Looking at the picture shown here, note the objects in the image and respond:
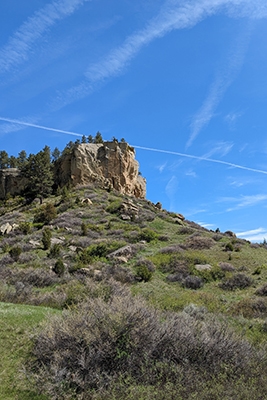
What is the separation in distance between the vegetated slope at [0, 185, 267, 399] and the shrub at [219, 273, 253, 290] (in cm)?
6

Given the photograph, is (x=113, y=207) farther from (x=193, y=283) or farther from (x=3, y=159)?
(x=3, y=159)

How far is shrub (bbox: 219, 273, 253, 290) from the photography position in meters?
14.3

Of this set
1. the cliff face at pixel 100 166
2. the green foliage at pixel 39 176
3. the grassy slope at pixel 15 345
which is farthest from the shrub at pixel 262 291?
the cliff face at pixel 100 166

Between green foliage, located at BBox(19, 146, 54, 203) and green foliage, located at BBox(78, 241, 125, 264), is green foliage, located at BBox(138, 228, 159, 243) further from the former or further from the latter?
green foliage, located at BBox(19, 146, 54, 203)

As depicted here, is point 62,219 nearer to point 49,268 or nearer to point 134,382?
point 49,268

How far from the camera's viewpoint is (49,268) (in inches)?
607

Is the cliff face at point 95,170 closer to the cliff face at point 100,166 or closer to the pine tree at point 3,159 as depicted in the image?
the cliff face at point 100,166

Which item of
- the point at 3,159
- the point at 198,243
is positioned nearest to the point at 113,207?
the point at 198,243

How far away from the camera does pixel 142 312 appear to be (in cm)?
569

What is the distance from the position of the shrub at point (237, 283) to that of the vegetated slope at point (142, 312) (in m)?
0.06

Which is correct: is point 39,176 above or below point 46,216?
above

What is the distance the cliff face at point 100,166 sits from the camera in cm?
4431

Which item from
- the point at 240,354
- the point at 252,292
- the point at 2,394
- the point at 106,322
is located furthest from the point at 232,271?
the point at 2,394

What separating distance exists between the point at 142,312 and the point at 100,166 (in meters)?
41.5
